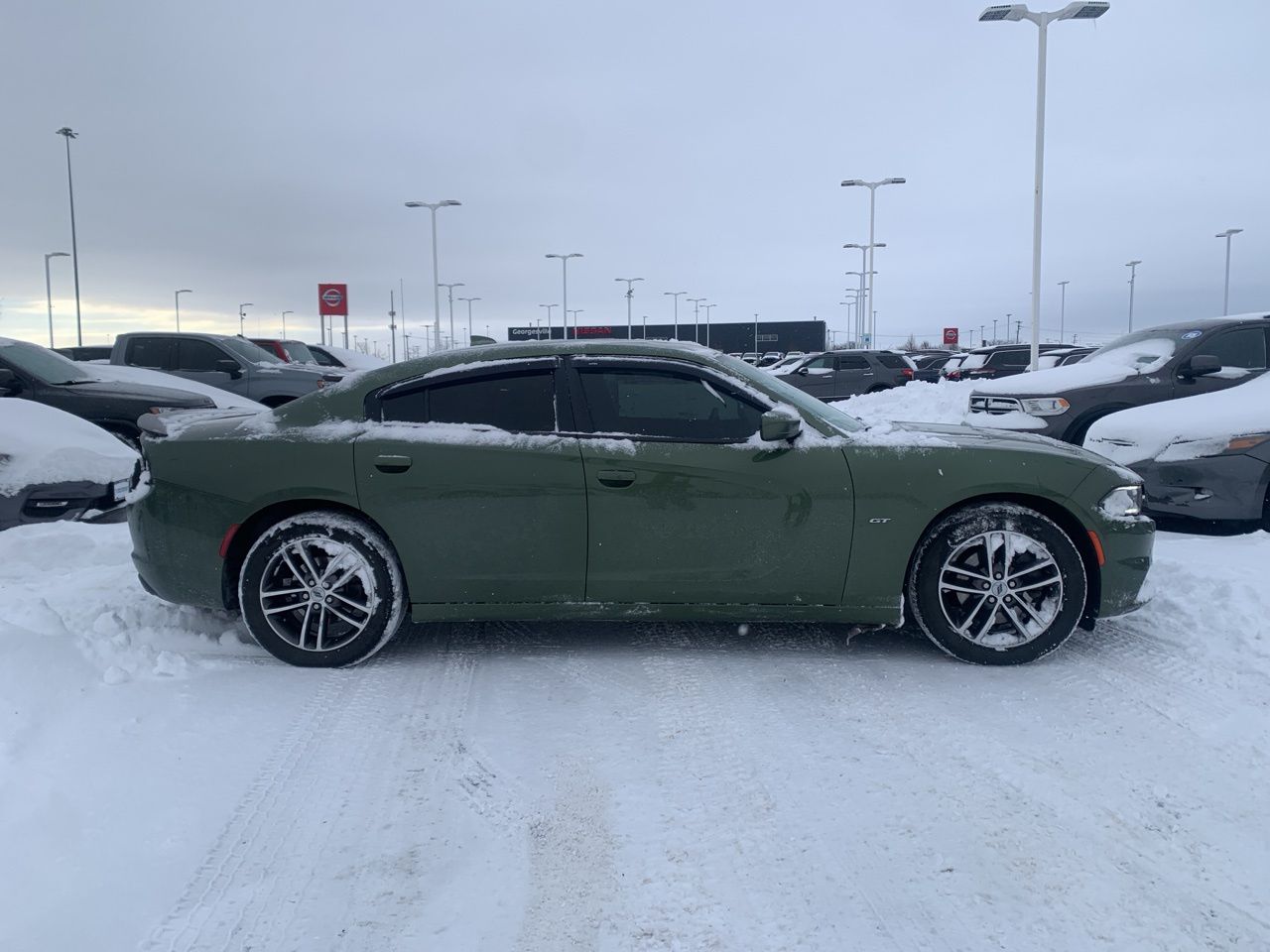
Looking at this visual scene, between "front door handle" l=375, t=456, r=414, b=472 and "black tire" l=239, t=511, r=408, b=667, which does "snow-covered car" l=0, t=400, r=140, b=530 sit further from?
"front door handle" l=375, t=456, r=414, b=472

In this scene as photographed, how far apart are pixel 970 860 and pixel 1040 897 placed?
227mm

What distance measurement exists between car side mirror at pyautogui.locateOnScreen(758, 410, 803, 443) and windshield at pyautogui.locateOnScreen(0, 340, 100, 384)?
910cm

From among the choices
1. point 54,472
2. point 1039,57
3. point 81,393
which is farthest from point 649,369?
point 1039,57

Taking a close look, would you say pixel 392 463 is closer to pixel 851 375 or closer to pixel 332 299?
pixel 851 375

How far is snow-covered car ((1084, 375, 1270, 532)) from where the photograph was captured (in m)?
6.97

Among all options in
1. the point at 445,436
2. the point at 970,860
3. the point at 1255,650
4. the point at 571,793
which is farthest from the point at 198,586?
the point at 1255,650

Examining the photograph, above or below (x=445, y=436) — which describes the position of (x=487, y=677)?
below

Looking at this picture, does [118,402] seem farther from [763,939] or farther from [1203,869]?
[1203,869]

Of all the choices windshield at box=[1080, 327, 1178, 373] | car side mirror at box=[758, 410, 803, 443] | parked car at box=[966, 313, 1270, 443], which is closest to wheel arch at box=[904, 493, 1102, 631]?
car side mirror at box=[758, 410, 803, 443]

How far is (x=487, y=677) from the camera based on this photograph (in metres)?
4.45

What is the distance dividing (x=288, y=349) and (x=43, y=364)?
32.3 feet

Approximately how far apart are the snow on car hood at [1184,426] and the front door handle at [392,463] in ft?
18.0

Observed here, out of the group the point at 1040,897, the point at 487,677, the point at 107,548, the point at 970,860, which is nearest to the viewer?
the point at 1040,897

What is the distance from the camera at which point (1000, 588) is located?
4492mm
